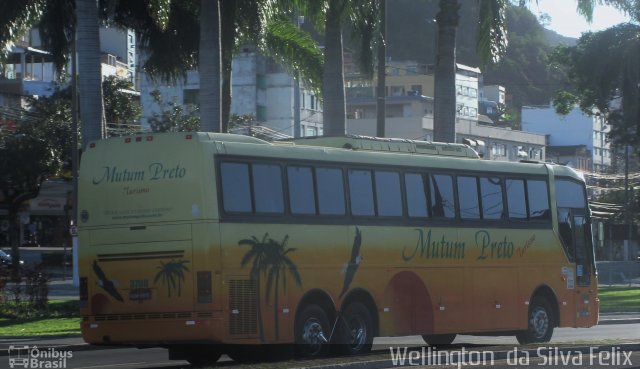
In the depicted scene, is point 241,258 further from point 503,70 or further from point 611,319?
point 503,70

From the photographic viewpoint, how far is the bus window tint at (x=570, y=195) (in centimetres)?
2353

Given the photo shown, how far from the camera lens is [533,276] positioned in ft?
74.6

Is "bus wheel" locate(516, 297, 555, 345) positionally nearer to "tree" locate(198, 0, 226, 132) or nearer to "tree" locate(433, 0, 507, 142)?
"tree" locate(433, 0, 507, 142)

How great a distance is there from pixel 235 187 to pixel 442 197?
4978 mm

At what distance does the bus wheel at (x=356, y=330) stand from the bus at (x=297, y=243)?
0.08ft

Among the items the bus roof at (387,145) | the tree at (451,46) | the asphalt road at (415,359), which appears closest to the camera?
the asphalt road at (415,359)

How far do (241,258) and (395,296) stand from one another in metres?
3.73

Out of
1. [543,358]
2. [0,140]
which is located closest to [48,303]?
[543,358]

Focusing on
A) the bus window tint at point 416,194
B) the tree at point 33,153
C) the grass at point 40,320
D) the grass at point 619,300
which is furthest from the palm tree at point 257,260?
the tree at point 33,153

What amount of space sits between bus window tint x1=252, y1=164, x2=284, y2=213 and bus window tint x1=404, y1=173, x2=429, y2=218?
10.0ft

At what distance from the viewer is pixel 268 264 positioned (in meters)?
17.5

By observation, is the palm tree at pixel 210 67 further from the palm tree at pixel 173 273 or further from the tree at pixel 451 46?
the palm tree at pixel 173 273

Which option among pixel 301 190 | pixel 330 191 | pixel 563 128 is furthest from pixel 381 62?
pixel 563 128

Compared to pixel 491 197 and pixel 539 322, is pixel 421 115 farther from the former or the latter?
pixel 491 197
